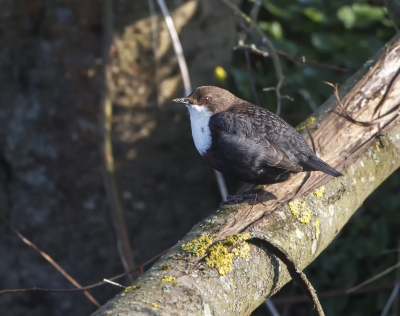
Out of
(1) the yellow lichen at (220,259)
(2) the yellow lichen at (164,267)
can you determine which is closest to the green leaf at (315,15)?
(1) the yellow lichen at (220,259)

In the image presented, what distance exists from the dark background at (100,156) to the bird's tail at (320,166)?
1.55m

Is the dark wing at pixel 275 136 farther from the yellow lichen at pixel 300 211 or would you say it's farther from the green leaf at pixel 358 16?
the green leaf at pixel 358 16

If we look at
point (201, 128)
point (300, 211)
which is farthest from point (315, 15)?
point (300, 211)

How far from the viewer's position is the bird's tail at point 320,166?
2410mm

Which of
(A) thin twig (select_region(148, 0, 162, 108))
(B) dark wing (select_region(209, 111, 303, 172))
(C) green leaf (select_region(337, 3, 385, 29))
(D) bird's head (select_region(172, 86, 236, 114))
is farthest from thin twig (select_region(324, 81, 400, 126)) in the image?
(C) green leaf (select_region(337, 3, 385, 29))

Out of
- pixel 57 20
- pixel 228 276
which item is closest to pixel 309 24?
pixel 57 20

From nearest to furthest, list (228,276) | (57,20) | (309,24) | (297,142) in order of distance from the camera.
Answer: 1. (228,276)
2. (297,142)
3. (57,20)
4. (309,24)

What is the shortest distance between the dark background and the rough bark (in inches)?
45.8

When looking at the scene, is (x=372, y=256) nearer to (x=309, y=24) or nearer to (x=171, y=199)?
(x=171, y=199)

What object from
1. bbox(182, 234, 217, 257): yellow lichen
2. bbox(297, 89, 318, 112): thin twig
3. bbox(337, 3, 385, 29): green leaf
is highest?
bbox(337, 3, 385, 29): green leaf

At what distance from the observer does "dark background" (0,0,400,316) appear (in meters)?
3.69

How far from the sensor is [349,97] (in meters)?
2.85

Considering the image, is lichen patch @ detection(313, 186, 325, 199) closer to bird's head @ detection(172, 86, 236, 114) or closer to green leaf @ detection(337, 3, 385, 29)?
bird's head @ detection(172, 86, 236, 114)

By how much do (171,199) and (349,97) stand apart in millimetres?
1827
